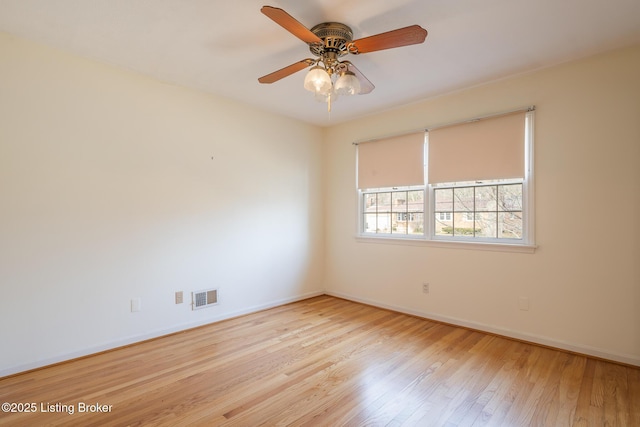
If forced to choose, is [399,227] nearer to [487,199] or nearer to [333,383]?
[487,199]

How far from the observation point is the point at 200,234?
3443 mm

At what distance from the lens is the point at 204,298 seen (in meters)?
3.46

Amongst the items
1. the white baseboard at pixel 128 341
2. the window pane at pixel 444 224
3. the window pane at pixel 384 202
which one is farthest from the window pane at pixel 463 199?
the white baseboard at pixel 128 341

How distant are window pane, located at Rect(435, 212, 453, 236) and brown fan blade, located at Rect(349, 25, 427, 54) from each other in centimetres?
222

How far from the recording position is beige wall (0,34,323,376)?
244cm

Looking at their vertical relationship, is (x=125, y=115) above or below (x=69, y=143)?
above

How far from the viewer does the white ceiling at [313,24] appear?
204 centimetres

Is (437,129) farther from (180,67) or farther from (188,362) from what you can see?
(188,362)

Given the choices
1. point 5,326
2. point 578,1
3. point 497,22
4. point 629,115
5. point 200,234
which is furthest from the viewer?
point 200,234

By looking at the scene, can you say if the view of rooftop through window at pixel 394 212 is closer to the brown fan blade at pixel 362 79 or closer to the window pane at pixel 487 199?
the window pane at pixel 487 199

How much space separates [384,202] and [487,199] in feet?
4.19

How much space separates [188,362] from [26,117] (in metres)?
2.35

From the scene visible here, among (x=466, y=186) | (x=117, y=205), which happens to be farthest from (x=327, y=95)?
(x=117, y=205)

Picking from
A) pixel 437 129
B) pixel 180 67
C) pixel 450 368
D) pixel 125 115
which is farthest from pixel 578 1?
pixel 125 115
